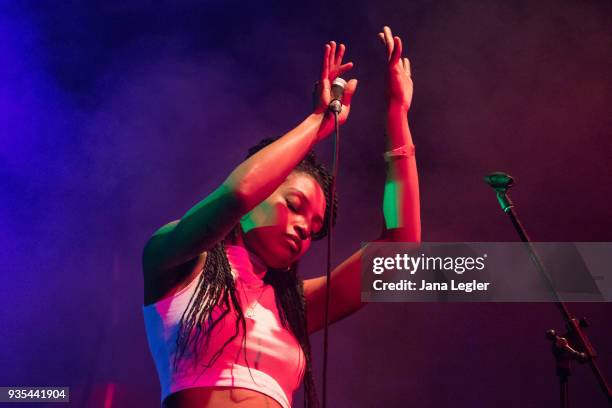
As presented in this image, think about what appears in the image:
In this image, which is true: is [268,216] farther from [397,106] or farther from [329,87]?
[397,106]

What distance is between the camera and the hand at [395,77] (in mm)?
2088

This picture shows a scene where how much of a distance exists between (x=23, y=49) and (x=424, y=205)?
70.1 inches

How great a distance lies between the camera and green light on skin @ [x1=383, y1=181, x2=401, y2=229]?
2.04 m

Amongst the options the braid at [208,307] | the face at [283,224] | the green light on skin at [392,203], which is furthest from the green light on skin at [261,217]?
the green light on skin at [392,203]

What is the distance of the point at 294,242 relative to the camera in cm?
186

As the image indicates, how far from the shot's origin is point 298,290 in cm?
206

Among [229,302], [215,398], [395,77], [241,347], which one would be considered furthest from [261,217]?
[395,77]

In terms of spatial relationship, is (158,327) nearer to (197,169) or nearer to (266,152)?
(266,152)

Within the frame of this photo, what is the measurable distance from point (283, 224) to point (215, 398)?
0.47 metres

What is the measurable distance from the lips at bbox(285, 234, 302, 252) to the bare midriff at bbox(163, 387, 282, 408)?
Answer: 0.38 meters

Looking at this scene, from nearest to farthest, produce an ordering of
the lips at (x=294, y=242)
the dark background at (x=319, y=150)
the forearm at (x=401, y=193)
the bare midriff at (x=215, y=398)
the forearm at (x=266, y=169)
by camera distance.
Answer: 1. the forearm at (x=266, y=169)
2. the bare midriff at (x=215, y=398)
3. the lips at (x=294, y=242)
4. the forearm at (x=401, y=193)
5. the dark background at (x=319, y=150)

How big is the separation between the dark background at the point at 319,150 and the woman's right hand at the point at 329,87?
107 centimetres

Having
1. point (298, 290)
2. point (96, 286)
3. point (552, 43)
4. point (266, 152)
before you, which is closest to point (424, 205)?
point (552, 43)

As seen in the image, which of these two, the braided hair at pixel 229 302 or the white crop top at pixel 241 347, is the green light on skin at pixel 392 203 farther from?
the white crop top at pixel 241 347
